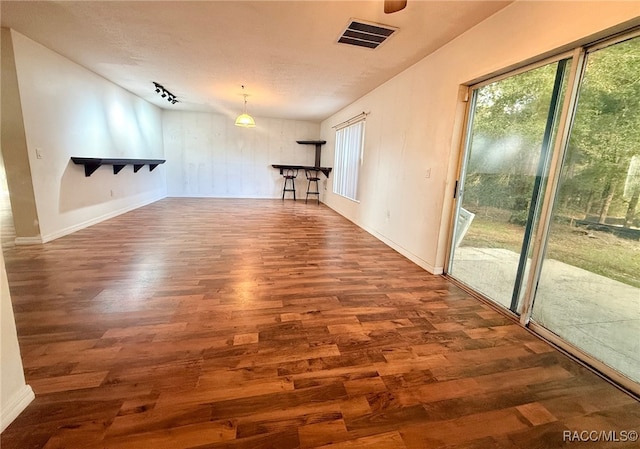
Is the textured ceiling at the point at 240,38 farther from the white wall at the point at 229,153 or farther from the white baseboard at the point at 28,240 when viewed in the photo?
the white wall at the point at 229,153

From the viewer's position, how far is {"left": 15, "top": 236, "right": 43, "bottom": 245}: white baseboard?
11.0ft

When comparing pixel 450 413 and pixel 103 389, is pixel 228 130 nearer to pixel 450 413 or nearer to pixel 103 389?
pixel 103 389

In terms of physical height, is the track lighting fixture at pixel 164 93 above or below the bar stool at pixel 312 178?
above

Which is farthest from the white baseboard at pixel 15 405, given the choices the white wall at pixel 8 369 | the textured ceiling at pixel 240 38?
the textured ceiling at pixel 240 38

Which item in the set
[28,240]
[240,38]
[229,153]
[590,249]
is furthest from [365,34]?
[229,153]

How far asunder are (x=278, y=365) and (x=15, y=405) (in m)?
1.15

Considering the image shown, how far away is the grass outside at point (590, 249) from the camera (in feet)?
5.12

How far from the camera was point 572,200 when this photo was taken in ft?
6.03

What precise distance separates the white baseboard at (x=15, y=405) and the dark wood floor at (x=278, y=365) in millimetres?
37

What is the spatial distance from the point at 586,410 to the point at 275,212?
18.6ft

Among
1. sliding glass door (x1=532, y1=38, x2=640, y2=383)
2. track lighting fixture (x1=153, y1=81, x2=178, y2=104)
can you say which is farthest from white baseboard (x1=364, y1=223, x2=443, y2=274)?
track lighting fixture (x1=153, y1=81, x2=178, y2=104)

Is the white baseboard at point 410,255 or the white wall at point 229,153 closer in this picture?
the white baseboard at point 410,255

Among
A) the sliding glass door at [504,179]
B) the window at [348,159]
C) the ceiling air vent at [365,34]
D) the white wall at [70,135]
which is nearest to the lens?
the sliding glass door at [504,179]

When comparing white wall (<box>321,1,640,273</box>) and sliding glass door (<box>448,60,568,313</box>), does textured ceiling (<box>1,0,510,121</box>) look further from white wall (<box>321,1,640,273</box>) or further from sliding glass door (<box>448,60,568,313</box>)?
sliding glass door (<box>448,60,568,313</box>)
